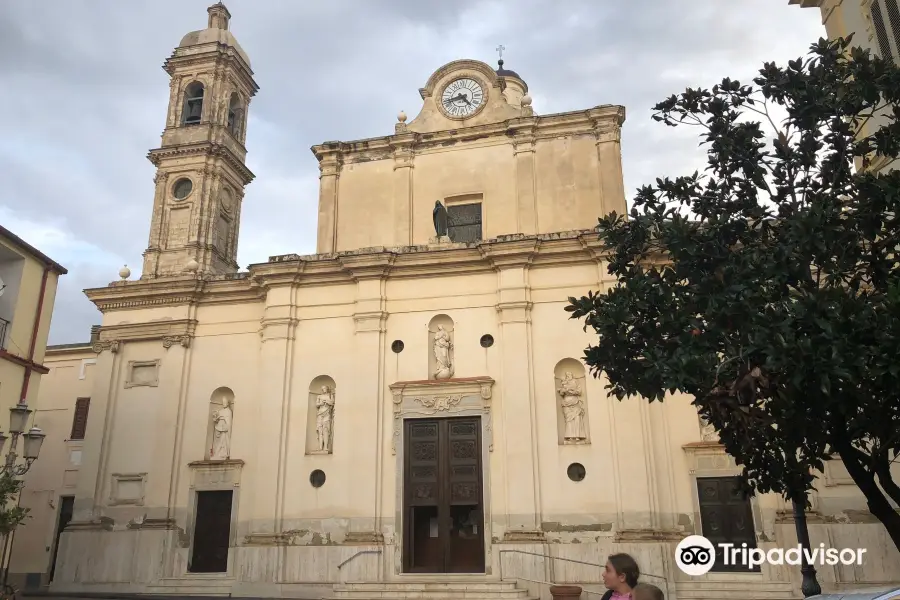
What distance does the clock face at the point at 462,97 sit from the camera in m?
22.1

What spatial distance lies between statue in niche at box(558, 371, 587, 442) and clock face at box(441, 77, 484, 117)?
28.1 ft

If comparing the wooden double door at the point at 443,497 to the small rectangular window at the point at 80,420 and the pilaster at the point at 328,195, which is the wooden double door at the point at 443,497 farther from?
the small rectangular window at the point at 80,420

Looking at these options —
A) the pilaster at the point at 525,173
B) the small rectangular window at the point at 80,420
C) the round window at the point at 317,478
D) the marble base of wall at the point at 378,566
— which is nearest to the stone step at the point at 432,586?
the marble base of wall at the point at 378,566

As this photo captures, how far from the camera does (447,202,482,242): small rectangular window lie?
2147 centimetres

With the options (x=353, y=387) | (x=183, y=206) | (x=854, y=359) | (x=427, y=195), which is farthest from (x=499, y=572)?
(x=183, y=206)

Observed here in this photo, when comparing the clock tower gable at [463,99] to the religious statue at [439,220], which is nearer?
the religious statue at [439,220]

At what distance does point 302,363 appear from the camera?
20.5m

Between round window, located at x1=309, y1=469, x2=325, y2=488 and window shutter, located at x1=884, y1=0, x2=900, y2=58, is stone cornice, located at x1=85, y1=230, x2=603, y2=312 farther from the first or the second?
window shutter, located at x1=884, y1=0, x2=900, y2=58

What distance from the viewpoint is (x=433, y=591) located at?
53.7 ft

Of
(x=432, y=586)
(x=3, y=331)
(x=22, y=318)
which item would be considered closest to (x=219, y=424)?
(x=22, y=318)

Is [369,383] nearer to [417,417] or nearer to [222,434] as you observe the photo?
[417,417]

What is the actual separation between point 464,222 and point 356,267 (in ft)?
11.4

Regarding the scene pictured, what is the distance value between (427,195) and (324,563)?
33.8 ft

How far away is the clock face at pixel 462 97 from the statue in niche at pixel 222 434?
10.6 meters
